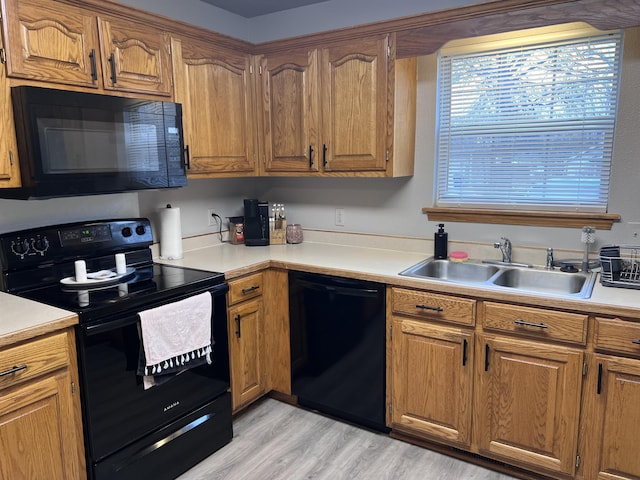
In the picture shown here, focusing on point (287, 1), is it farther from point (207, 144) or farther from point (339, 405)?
point (339, 405)

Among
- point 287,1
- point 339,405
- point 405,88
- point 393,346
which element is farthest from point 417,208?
point 287,1

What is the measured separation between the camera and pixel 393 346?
238cm

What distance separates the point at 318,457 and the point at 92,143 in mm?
1828

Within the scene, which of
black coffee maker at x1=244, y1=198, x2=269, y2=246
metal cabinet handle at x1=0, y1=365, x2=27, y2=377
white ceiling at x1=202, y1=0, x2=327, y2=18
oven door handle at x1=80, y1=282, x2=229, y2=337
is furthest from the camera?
Result: black coffee maker at x1=244, y1=198, x2=269, y2=246

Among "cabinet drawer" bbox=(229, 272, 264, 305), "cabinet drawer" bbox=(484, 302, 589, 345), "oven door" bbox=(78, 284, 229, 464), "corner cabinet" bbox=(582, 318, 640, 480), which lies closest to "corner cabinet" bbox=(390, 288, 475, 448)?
"cabinet drawer" bbox=(484, 302, 589, 345)

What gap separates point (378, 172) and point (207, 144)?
997 mm

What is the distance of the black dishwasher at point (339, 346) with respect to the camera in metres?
2.43

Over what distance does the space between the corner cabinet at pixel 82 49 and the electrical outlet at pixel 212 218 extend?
0.93 metres

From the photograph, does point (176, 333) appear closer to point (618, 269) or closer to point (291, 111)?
point (291, 111)

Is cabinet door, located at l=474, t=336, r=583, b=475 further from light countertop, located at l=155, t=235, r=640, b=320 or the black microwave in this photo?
the black microwave

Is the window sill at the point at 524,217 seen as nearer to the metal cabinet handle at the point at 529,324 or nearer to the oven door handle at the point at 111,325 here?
the metal cabinet handle at the point at 529,324

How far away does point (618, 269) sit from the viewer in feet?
6.97

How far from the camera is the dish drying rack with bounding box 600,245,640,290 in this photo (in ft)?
6.80

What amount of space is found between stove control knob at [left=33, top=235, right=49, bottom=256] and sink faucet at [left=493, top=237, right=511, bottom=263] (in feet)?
7.45
